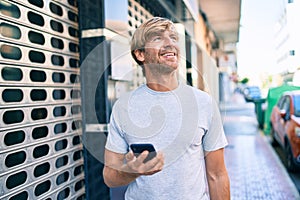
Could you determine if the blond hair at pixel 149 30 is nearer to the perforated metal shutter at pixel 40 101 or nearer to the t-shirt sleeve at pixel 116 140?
the t-shirt sleeve at pixel 116 140

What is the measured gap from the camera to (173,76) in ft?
4.65

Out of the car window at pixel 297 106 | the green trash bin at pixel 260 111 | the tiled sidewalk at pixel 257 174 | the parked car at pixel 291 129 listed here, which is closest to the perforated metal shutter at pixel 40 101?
the tiled sidewalk at pixel 257 174

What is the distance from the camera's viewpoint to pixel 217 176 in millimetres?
1448

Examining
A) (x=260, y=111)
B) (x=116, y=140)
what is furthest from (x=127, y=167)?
(x=260, y=111)

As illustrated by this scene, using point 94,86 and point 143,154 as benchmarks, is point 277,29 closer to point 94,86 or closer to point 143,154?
point 94,86

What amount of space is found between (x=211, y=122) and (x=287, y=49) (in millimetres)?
1737

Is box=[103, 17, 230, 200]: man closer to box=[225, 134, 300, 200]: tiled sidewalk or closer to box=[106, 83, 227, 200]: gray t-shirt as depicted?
box=[106, 83, 227, 200]: gray t-shirt

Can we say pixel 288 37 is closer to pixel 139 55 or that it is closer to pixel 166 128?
pixel 139 55

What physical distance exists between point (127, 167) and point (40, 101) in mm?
1087

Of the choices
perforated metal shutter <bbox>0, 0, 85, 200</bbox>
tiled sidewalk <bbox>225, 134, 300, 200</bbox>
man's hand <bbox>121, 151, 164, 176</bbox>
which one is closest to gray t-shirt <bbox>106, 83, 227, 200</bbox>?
man's hand <bbox>121, 151, 164, 176</bbox>

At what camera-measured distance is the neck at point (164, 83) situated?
1.40m

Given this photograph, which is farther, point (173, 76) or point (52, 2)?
point (52, 2)

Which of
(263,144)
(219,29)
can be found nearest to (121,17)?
(263,144)

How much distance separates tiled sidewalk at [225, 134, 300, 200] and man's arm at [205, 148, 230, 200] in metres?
2.77
